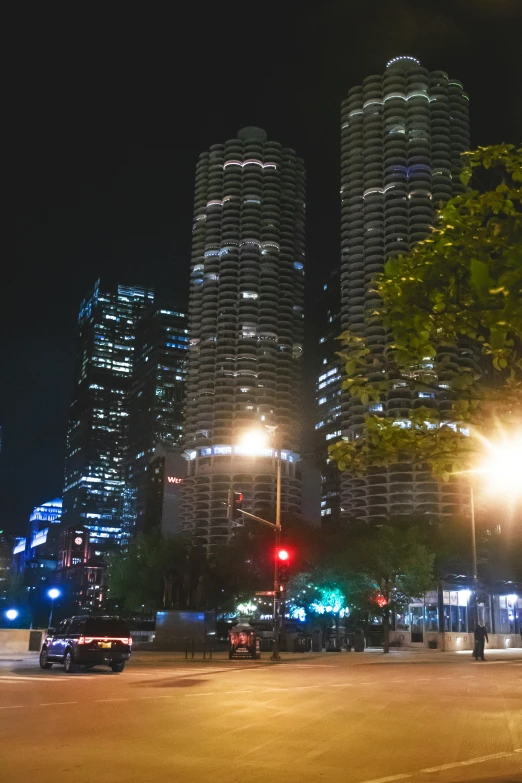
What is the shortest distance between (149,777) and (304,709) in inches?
289

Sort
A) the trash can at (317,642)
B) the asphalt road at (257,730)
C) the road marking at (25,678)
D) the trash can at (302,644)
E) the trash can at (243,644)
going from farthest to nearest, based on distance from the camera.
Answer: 1. the trash can at (317,642)
2. the trash can at (302,644)
3. the trash can at (243,644)
4. the road marking at (25,678)
5. the asphalt road at (257,730)

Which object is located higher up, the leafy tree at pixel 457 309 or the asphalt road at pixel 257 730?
the leafy tree at pixel 457 309

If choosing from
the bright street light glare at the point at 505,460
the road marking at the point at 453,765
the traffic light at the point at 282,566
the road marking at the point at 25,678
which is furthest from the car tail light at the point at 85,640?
the road marking at the point at 453,765

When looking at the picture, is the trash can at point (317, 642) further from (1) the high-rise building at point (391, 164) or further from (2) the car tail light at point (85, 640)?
(1) the high-rise building at point (391, 164)

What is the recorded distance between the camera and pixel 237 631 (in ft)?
122

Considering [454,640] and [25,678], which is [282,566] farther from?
[454,640]

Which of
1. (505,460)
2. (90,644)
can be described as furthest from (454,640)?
(505,460)

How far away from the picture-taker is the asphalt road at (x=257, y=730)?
936 cm

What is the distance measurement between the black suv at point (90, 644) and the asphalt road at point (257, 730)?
12.6ft

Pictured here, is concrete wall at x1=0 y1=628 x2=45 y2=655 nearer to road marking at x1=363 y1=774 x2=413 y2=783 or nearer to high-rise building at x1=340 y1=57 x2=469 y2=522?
road marking at x1=363 y1=774 x2=413 y2=783

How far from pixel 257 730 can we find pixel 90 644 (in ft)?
54.1

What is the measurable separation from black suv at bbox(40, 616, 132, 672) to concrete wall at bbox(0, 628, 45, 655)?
1050 centimetres

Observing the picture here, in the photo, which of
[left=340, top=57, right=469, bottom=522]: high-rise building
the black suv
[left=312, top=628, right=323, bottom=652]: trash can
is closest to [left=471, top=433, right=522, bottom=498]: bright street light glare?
the black suv

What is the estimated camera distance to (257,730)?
12.6 meters
